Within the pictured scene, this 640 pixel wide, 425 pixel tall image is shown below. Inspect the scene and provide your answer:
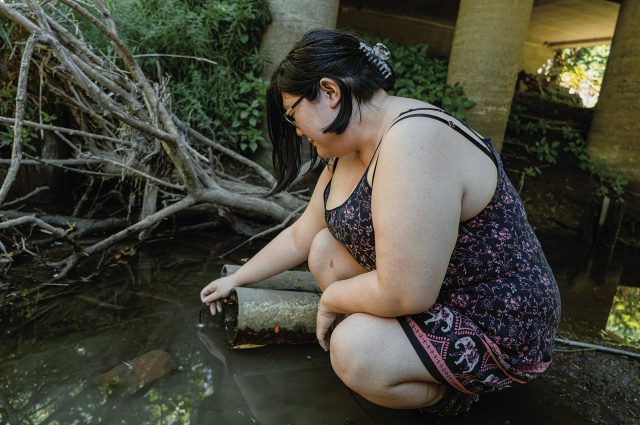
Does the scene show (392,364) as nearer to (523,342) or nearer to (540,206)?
(523,342)

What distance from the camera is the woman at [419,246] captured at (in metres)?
1.18

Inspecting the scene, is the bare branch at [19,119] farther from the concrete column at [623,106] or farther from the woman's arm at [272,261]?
the concrete column at [623,106]

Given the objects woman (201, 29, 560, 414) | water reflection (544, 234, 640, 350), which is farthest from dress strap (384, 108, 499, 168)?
water reflection (544, 234, 640, 350)

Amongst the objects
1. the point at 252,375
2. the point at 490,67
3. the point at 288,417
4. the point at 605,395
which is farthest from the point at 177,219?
the point at 490,67

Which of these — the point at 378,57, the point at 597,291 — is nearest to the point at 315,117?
the point at 378,57

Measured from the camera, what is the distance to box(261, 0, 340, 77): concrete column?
4.48 m

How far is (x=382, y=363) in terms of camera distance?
1.32 meters

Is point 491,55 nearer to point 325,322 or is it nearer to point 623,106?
point 623,106

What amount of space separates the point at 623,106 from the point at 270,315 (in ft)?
20.5

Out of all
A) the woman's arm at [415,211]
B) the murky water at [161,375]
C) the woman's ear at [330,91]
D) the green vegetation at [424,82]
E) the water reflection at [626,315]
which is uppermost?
the green vegetation at [424,82]

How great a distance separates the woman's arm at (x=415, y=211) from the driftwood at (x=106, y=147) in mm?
1607

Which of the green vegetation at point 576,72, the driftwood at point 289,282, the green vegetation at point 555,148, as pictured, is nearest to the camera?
the driftwood at point 289,282

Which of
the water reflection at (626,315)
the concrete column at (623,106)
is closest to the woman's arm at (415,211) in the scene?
the water reflection at (626,315)

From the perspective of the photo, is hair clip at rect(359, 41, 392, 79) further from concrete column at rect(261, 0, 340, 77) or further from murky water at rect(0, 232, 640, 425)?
concrete column at rect(261, 0, 340, 77)
